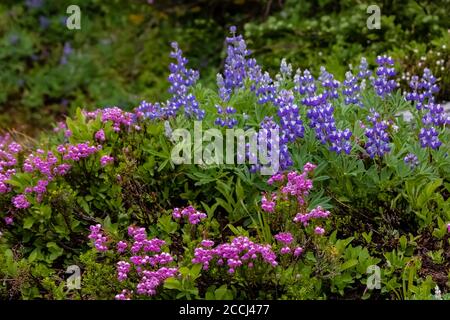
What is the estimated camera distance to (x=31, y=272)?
4102 millimetres

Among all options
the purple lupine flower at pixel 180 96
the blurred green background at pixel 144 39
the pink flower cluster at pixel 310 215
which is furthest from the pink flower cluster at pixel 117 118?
the blurred green background at pixel 144 39

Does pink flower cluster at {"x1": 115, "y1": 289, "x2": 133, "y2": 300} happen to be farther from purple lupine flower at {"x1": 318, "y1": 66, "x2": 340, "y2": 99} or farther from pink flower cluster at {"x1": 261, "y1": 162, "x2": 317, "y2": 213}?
purple lupine flower at {"x1": 318, "y1": 66, "x2": 340, "y2": 99}

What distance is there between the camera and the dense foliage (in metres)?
3.78

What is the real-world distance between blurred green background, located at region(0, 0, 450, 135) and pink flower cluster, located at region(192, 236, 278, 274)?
12.6 ft

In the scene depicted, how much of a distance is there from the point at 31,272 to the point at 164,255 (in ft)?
2.75

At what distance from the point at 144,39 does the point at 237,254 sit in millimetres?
6147

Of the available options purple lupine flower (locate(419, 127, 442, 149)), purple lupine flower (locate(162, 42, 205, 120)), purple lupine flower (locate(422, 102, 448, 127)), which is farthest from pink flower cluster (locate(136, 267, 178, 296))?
purple lupine flower (locate(422, 102, 448, 127))

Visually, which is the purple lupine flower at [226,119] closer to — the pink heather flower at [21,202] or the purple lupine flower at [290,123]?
the purple lupine flower at [290,123]

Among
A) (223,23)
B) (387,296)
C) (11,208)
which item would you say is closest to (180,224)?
(11,208)

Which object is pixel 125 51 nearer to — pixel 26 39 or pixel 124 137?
pixel 26 39

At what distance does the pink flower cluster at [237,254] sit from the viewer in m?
3.60

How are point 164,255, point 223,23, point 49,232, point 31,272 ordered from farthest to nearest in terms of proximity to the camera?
point 223,23
point 49,232
point 31,272
point 164,255

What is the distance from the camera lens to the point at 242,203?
4.18 m

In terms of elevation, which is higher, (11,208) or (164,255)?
(11,208)
